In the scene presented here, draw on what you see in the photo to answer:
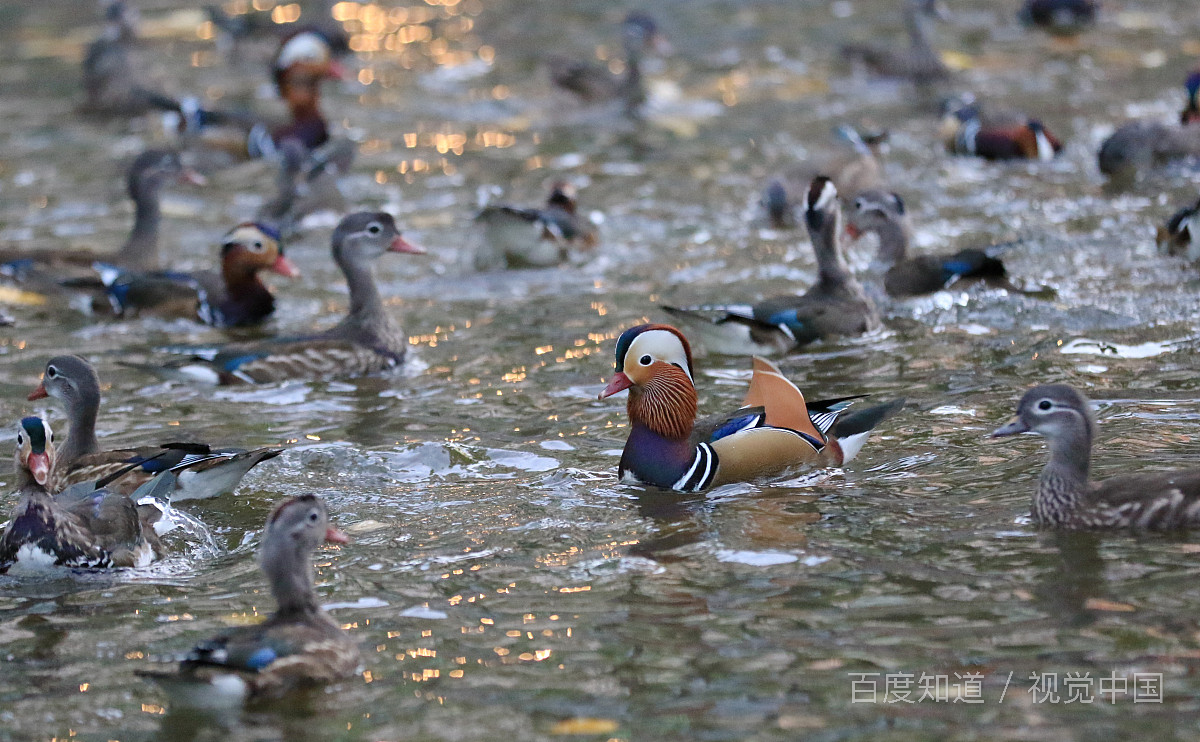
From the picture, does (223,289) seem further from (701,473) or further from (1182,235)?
(1182,235)

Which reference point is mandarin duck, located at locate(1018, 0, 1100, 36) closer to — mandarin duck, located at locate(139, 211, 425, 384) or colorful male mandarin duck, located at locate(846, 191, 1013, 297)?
colorful male mandarin duck, located at locate(846, 191, 1013, 297)

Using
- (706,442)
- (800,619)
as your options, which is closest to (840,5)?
(706,442)

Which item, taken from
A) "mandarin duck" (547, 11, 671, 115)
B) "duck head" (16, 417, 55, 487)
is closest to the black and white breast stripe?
"duck head" (16, 417, 55, 487)

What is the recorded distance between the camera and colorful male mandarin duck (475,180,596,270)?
37.7 ft

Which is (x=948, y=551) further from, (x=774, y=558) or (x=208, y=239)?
(x=208, y=239)

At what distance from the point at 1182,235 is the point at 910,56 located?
704cm

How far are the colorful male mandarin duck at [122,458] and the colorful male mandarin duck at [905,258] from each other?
15.8 ft

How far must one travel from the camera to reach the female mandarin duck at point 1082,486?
240 inches

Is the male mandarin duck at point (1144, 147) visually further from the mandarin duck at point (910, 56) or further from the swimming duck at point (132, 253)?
the swimming duck at point (132, 253)

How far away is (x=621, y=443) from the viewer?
26.5ft

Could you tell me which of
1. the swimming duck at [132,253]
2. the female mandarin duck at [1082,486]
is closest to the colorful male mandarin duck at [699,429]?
the female mandarin duck at [1082,486]

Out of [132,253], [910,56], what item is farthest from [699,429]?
[910,56]

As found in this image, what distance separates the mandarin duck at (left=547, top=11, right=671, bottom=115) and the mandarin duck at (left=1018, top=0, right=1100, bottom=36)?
504 centimetres

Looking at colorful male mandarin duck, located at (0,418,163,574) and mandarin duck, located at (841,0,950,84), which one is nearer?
colorful male mandarin duck, located at (0,418,163,574)
